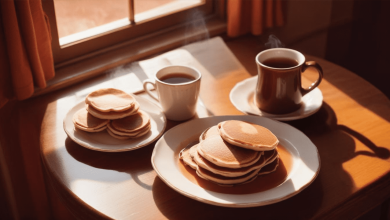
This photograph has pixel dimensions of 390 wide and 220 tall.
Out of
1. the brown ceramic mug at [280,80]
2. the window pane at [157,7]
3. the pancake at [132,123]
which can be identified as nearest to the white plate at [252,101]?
the brown ceramic mug at [280,80]

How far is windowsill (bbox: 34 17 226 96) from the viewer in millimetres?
1318

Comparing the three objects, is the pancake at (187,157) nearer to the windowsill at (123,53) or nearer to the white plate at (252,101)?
the white plate at (252,101)

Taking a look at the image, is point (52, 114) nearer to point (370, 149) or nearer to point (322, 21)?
point (370, 149)

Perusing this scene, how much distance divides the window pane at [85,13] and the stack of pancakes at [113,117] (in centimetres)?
57

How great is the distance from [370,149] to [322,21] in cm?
110

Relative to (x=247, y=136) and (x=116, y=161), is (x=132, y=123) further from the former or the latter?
(x=247, y=136)

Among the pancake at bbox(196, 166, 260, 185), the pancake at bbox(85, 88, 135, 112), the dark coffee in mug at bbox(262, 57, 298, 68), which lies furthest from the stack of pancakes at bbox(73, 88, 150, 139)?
the dark coffee in mug at bbox(262, 57, 298, 68)

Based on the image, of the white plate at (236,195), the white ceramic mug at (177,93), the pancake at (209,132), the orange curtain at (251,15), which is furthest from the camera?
the orange curtain at (251,15)

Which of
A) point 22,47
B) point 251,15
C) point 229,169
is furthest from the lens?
point 251,15

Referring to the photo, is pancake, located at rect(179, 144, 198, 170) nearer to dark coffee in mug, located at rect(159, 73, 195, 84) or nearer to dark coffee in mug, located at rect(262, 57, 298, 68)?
dark coffee in mug, located at rect(159, 73, 195, 84)

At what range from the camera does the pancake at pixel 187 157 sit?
0.87 meters

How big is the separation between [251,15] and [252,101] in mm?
595

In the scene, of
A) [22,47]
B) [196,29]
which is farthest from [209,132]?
[196,29]

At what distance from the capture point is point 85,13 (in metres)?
1.53
